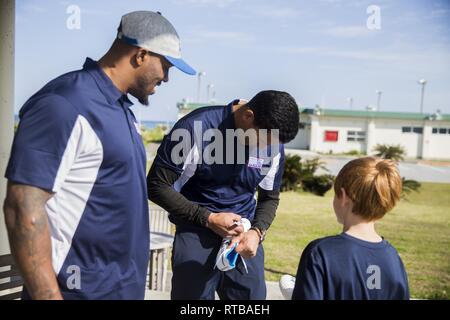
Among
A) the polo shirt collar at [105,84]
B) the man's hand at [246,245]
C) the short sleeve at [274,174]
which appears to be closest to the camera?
the polo shirt collar at [105,84]

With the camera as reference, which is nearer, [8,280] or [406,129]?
[8,280]

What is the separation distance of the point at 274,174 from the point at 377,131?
40085mm

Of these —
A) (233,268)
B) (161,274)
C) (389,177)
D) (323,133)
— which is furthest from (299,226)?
A: (323,133)

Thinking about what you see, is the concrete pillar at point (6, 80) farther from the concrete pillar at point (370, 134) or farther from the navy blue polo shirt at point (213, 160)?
the concrete pillar at point (370, 134)

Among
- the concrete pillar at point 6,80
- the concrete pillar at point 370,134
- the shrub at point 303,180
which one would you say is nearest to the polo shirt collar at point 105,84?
the concrete pillar at point 6,80

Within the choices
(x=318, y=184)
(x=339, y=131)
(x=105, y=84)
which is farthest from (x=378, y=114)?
(x=105, y=84)

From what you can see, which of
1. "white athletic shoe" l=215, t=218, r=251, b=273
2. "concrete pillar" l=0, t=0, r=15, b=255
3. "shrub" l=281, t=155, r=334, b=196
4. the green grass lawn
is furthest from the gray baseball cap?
"shrub" l=281, t=155, r=334, b=196

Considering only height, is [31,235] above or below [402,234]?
above

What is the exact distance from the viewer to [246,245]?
264 cm

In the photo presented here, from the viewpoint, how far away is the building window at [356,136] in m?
41.2

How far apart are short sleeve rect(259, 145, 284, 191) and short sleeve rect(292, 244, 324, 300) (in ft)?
3.26

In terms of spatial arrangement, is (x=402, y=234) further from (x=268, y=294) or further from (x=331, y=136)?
(x=331, y=136)

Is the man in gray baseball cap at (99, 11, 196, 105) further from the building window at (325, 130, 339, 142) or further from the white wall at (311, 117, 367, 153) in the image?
the building window at (325, 130, 339, 142)

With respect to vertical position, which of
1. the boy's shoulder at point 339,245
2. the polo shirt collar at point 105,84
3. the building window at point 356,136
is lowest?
the building window at point 356,136
